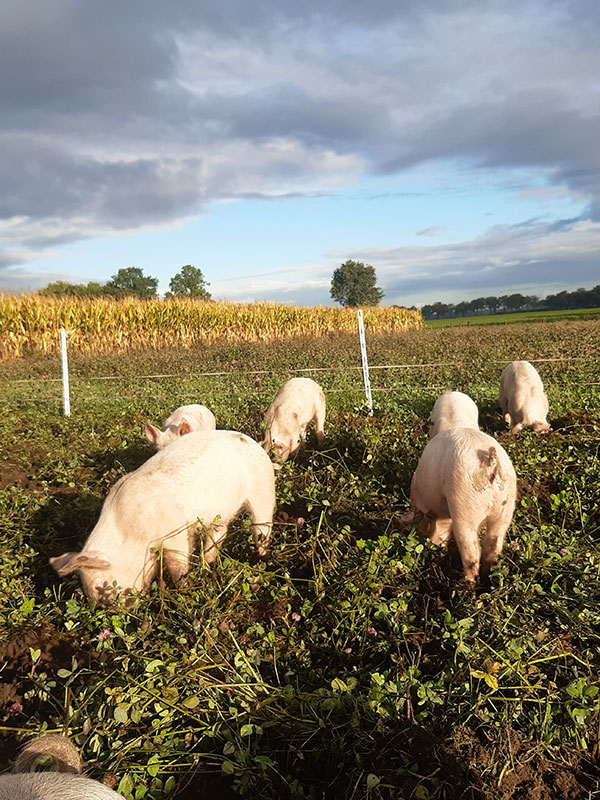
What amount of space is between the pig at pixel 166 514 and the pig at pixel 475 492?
4.93 ft

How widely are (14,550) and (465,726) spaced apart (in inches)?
148

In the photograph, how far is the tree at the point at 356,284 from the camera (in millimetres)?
81438

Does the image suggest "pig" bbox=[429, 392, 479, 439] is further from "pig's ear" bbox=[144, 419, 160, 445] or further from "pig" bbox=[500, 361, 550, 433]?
"pig's ear" bbox=[144, 419, 160, 445]

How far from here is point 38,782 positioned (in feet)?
5.87

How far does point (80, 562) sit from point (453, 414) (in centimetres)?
400

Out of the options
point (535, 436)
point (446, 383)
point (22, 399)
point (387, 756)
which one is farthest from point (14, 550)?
point (446, 383)

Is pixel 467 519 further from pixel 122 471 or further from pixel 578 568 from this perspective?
pixel 122 471

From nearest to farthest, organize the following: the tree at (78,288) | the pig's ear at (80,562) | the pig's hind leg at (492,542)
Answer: the pig's ear at (80,562), the pig's hind leg at (492,542), the tree at (78,288)

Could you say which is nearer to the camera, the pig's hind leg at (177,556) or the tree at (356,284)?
the pig's hind leg at (177,556)

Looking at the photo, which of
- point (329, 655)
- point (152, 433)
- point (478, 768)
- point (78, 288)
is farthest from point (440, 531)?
point (78, 288)

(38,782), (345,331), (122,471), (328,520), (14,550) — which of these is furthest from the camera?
(345,331)

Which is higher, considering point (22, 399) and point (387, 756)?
point (22, 399)

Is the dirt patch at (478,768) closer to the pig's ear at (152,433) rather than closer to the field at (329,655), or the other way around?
the field at (329,655)

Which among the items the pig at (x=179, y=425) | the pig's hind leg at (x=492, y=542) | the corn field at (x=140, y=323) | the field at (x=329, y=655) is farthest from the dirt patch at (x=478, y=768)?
the corn field at (x=140, y=323)
